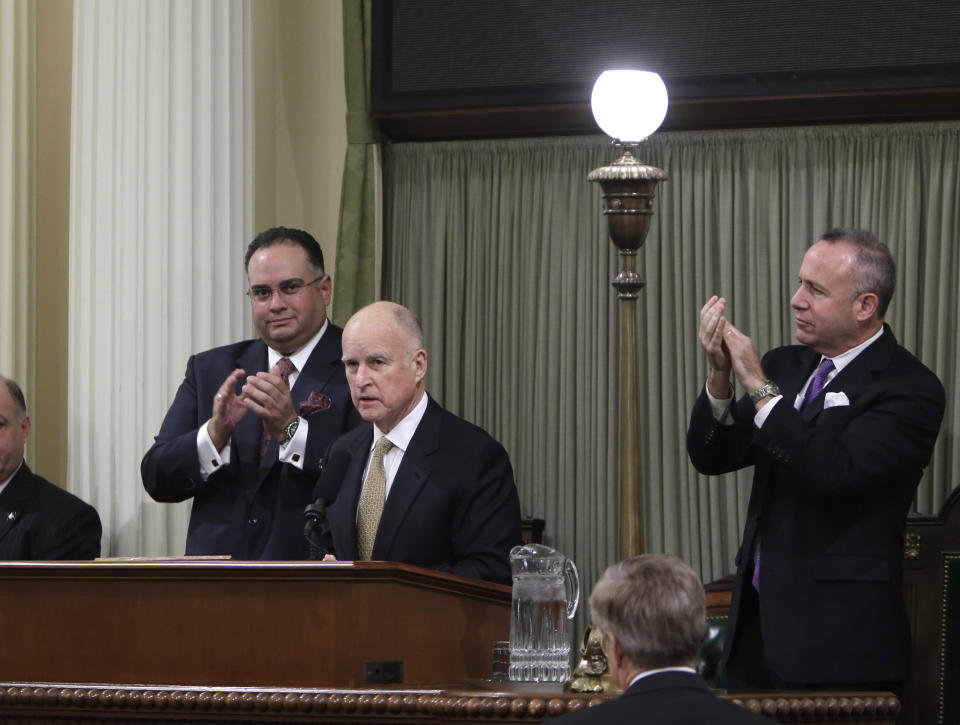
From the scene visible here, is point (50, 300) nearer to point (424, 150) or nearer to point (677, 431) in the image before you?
point (424, 150)

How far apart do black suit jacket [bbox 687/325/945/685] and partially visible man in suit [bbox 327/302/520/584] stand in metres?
0.65

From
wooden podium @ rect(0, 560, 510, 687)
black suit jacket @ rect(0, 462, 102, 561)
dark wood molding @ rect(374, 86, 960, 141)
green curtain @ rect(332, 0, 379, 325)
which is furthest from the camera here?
green curtain @ rect(332, 0, 379, 325)

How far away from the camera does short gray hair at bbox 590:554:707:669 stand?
7.88ft

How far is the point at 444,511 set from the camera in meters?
3.81

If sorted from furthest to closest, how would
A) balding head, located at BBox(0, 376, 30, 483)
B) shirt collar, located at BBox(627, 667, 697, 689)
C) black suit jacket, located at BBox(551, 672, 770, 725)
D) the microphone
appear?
balding head, located at BBox(0, 376, 30, 483), the microphone, shirt collar, located at BBox(627, 667, 697, 689), black suit jacket, located at BBox(551, 672, 770, 725)

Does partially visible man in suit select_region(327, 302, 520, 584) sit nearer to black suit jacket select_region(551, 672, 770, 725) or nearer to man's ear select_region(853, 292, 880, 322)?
man's ear select_region(853, 292, 880, 322)

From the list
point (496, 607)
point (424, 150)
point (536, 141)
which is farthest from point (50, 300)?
point (496, 607)

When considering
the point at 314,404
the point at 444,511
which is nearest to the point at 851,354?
the point at 444,511

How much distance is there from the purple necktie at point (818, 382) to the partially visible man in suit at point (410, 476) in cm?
79

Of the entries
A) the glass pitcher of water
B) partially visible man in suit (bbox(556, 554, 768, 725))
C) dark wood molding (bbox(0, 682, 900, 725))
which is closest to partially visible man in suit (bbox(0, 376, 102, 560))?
dark wood molding (bbox(0, 682, 900, 725))

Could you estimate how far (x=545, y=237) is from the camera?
260 inches

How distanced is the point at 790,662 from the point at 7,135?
4.04 m

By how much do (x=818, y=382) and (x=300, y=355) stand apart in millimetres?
1554

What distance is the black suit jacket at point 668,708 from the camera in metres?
2.25
